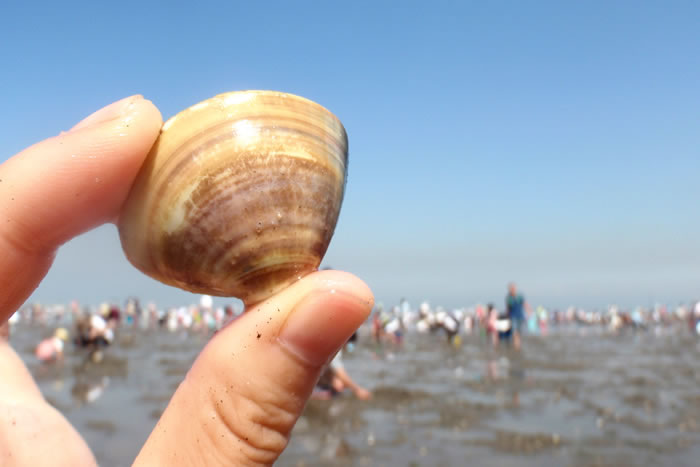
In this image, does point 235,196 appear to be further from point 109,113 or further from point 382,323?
point 382,323

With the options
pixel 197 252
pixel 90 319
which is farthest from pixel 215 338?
pixel 90 319

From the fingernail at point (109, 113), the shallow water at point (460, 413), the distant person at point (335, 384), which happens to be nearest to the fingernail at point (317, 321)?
the fingernail at point (109, 113)

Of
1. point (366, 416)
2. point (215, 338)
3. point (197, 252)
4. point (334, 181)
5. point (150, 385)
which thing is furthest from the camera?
point (150, 385)

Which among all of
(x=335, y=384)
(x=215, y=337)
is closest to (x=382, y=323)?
(x=335, y=384)

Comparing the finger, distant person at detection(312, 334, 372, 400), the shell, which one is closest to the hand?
the finger

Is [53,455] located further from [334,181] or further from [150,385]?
[150,385]

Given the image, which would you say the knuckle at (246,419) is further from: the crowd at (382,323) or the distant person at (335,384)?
the distant person at (335,384)

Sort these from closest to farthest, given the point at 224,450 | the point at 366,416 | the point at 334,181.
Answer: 1. the point at 224,450
2. the point at 334,181
3. the point at 366,416
